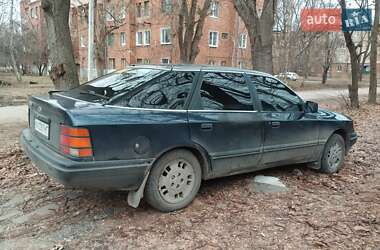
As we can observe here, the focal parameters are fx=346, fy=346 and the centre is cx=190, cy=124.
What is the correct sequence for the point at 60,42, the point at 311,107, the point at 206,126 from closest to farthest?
the point at 206,126
the point at 311,107
the point at 60,42

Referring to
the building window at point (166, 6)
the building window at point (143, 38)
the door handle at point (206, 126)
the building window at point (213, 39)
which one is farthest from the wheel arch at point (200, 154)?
the building window at point (143, 38)

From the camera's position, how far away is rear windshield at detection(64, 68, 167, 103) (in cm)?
368

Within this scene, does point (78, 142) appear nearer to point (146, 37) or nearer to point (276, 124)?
point (276, 124)

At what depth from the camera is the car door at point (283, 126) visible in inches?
179

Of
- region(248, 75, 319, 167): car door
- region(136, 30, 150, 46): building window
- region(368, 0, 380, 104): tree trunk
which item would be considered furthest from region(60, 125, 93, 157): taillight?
region(136, 30, 150, 46): building window

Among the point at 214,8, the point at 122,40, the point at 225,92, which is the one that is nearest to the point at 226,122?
the point at 225,92

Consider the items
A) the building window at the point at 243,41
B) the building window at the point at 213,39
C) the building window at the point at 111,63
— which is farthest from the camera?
the building window at the point at 111,63

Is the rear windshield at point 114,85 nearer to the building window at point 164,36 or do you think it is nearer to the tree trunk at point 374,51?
the tree trunk at point 374,51

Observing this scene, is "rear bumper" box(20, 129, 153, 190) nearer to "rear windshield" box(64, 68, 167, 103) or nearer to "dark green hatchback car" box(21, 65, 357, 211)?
"dark green hatchback car" box(21, 65, 357, 211)

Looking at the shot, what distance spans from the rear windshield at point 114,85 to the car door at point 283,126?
1460 millimetres

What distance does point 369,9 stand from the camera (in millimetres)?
15773

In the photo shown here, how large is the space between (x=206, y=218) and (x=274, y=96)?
204 cm

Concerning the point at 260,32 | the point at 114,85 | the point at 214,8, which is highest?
the point at 214,8

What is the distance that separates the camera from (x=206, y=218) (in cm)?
369
